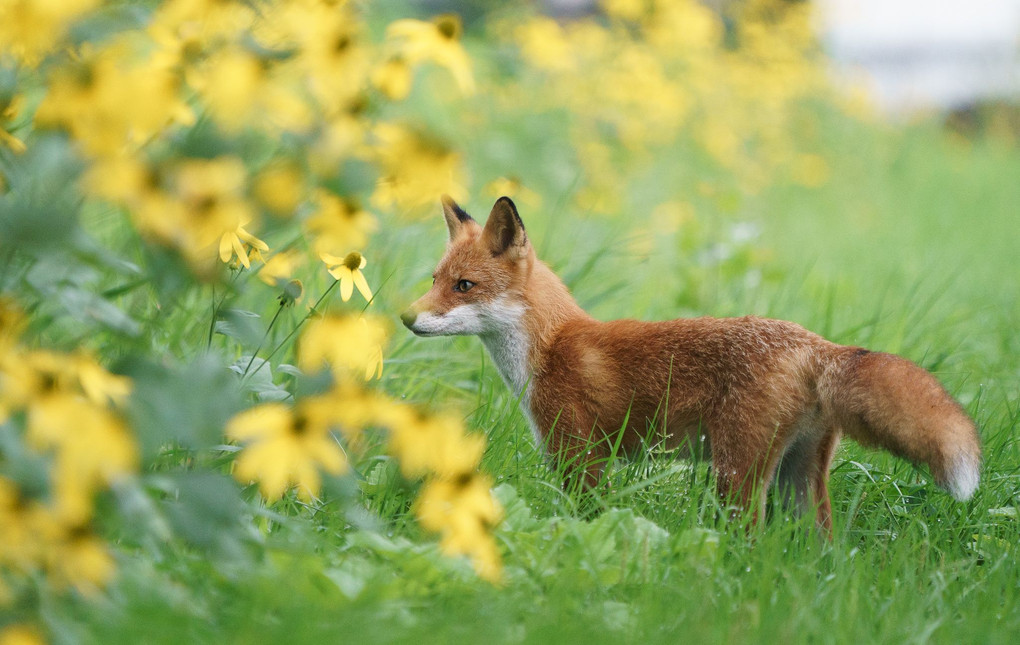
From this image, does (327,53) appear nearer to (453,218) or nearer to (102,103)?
(102,103)

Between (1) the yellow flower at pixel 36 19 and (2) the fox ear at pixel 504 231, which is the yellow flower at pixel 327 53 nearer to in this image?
(1) the yellow flower at pixel 36 19

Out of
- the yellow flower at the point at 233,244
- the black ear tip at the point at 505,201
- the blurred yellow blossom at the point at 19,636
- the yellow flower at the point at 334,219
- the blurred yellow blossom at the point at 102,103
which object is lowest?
the blurred yellow blossom at the point at 19,636

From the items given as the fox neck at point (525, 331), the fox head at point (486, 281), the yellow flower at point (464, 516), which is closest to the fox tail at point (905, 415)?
the fox neck at point (525, 331)

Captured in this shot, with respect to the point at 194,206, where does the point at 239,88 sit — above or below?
above

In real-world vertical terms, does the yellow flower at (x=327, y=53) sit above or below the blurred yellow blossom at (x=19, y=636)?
above

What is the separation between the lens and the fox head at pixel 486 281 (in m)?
3.85

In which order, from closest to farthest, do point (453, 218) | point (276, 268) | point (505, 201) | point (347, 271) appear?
Result: 1. point (347, 271)
2. point (276, 268)
3. point (505, 201)
4. point (453, 218)

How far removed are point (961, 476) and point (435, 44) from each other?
1.88 m

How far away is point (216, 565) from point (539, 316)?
185cm

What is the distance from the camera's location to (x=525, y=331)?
12.9 feet

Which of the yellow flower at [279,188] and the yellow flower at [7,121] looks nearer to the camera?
the yellow flower at [279,188]

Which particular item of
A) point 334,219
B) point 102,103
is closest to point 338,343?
point 334,219

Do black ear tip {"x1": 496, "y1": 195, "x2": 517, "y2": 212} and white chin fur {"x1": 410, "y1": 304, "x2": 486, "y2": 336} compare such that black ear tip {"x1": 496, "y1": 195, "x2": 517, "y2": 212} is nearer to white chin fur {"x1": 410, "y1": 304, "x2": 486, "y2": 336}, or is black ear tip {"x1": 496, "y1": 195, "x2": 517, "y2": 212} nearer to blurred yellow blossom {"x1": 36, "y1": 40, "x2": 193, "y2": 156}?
white chin fur {"x1": 410, "y1": 304, "x2": 486, "y2": 336}

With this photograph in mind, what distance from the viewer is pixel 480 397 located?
3996 mm
